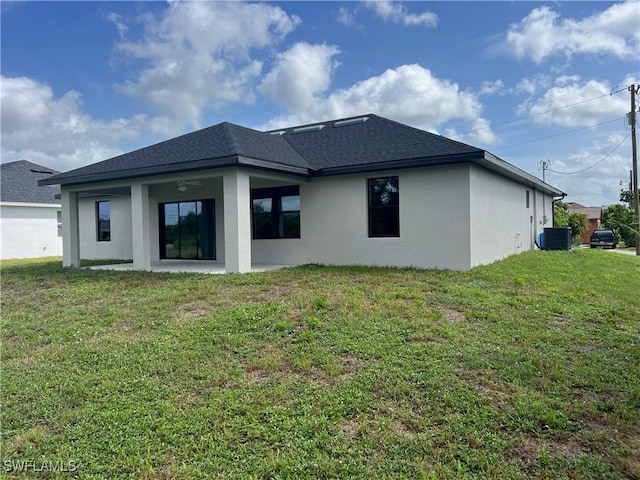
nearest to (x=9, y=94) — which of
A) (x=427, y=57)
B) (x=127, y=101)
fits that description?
(x=127, y=101)

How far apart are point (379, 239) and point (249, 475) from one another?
8887mm

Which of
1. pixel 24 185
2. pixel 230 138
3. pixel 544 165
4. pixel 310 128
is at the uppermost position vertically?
pixel 544 165

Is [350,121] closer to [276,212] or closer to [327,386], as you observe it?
[276,212]

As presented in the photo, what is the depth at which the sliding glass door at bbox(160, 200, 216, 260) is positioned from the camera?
46.6 ft

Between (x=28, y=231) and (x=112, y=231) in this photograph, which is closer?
(x=112, y=231)

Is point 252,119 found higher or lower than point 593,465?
higher

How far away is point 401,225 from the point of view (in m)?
11.0

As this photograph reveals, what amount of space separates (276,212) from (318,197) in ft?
5.32

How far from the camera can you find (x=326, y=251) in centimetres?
1212

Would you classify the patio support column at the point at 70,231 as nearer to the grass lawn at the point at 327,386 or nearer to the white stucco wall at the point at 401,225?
the white stucco wall at the point at 401,225

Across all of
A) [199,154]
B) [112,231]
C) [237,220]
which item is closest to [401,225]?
[237,220]

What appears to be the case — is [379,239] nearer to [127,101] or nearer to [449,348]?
[449,348]

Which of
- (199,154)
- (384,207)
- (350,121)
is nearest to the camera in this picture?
(199,154)

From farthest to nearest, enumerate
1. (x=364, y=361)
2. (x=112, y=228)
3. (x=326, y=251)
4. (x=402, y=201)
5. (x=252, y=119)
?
(x=252, y=119)
(x=112, y=228)
(x=326, y=251)
(x=402, y=201)
(x=364, y=361)
